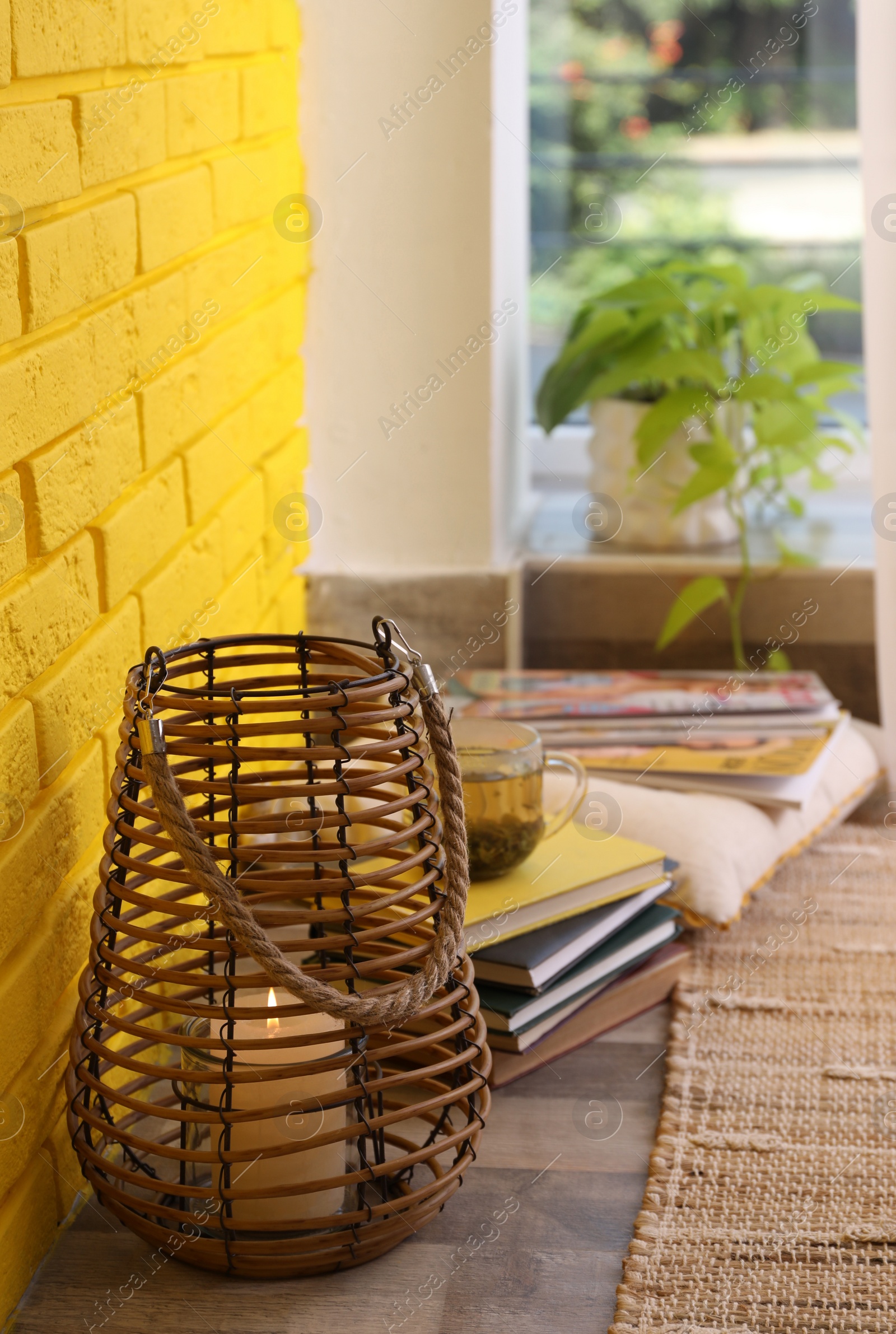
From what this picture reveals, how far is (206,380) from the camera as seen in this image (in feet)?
3.41

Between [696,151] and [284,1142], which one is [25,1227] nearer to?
[284,1142]

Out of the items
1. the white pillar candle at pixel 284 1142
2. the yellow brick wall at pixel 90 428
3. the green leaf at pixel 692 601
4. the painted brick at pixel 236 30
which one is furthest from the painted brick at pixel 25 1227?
the green leaf at pixel 692 601

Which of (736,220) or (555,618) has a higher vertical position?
(736,220)

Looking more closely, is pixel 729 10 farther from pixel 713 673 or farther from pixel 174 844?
pixel 174 844

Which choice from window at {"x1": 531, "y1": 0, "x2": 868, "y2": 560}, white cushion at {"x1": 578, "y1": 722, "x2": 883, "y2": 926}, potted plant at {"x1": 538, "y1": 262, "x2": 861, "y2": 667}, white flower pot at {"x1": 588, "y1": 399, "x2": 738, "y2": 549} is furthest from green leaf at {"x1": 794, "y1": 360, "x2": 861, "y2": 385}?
white cushion at {"x1": 578, "y1": 722, "x2": 883, "y2": 926}

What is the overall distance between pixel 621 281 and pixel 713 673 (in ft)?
2.12

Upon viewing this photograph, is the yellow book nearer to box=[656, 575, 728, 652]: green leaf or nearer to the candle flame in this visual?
the candle flame

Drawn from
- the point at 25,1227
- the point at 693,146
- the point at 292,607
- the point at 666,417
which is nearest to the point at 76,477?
the point at 25,1227

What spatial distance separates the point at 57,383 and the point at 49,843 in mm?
250

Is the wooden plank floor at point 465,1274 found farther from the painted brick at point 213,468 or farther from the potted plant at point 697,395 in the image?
the potted plant at point 697,395

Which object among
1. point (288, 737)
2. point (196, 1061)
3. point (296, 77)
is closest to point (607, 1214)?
point (196, 1061)

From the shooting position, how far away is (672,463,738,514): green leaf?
4.71 feet

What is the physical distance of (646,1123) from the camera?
81 centimetres

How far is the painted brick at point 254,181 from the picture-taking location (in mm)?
1078
